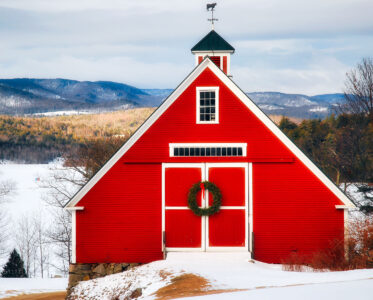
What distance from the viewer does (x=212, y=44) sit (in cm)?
2112

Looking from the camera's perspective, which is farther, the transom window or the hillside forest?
the hillside forest

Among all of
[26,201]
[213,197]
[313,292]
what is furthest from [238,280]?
[26,201]

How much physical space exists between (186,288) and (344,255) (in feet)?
23.5

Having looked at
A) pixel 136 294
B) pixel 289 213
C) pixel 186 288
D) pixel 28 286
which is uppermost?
pixel 289 213

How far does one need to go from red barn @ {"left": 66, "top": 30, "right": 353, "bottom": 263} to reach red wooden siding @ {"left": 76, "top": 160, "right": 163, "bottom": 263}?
0.04m

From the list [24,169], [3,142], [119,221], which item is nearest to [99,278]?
[119,221]

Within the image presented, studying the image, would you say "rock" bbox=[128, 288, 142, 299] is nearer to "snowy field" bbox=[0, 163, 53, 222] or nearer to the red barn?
the red barn

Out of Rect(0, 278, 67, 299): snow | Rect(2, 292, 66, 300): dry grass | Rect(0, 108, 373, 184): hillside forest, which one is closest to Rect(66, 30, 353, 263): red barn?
Rect(2, 292, 66, 300): dry grass

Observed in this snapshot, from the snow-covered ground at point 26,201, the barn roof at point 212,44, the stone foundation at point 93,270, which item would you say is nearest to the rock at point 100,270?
the stone foundation at point 93,270

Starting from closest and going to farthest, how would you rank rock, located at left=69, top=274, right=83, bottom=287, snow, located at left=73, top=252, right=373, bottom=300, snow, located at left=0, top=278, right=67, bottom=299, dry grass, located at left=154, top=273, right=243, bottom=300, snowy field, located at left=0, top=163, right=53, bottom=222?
1. snow, located at left=73, top=252, right=373, bottom=300
2. dry grass, located at left=154, top=273, right=243, bottom=300
3. rock, located at left=69, top=274, right=83, bottom=287
4. snow, located at left=0, top=278, right=67, bottom=299
5. snowy field, located at left=0, top=163, right=53, bottom=222

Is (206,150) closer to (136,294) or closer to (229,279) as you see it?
(229,279)

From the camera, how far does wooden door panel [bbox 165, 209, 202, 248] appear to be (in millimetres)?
18391

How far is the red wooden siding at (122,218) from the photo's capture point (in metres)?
18.5

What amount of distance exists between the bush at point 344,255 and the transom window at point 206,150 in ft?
15.0
